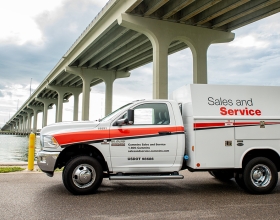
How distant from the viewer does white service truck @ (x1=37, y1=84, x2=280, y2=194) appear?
674 cm

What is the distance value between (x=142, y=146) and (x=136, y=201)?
1.27 meters

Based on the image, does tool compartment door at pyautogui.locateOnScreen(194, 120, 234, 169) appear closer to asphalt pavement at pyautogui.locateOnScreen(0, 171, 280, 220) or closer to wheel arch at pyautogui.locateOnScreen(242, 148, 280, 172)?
wheel arch at pyautogui.locateOnScreen(242, 148, 280, 172)

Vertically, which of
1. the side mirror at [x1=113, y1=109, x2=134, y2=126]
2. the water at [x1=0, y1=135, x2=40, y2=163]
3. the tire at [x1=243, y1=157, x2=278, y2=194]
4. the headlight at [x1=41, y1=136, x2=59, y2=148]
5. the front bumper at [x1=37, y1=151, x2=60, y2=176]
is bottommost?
the water at [x1=0, y1=135, x2=40, y2=163]

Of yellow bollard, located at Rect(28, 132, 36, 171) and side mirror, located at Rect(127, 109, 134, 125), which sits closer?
side mirror, located at Rect(127, 109, 134, 125)

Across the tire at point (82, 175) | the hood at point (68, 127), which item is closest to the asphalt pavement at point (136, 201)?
the tire at point (82, 175)

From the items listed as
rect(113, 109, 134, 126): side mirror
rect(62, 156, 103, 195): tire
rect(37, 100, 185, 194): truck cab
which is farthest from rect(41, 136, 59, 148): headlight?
rect(113, 109, 134, 126): side mirror

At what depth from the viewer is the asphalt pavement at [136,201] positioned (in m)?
5.22

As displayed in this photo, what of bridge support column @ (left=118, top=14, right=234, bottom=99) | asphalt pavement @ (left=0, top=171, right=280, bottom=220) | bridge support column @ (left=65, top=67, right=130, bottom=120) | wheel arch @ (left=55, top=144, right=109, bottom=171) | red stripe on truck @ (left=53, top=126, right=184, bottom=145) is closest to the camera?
asphalt pavement @ (left=0, top=171, right=280, bottom=220)

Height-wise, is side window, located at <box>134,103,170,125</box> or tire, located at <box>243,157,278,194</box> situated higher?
side window, located at <box>134,103,170,125</box>

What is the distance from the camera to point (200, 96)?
284 inches

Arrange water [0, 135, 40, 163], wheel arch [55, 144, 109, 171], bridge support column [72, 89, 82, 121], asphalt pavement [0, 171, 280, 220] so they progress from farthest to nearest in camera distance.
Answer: bridge support column [72, 89, 82, 121] → water [0, 135, 40, 163] → wheel arch [55, 144, 109, 171] → asphalt pavement [0, 171, 280, 220]

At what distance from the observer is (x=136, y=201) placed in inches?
242

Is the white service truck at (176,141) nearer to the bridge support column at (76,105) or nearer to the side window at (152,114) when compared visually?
the side window at (152,114)

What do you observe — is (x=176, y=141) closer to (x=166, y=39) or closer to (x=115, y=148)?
(x=115, y=148)
